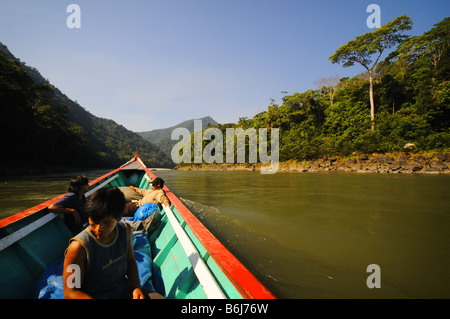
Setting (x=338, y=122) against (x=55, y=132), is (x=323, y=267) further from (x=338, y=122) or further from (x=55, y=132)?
(x=55, y=132)

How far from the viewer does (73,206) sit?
2768mm

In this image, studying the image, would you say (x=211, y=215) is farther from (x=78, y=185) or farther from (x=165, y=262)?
(x=78, y=185)

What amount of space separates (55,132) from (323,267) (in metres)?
38.7

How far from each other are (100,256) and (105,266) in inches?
3.4

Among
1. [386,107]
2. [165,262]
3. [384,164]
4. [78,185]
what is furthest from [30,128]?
[386,107]

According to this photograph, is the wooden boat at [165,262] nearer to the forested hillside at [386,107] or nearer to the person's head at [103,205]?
the person's head at [103,205]

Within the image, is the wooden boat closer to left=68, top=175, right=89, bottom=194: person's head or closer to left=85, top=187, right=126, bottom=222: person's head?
left=68, top=175, right=89, bottom=194: person's head

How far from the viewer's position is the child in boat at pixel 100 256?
1.15 meters

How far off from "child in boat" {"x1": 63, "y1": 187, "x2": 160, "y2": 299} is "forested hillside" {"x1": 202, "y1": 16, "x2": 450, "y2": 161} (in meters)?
21.8

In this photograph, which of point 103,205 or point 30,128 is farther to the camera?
point 30,128

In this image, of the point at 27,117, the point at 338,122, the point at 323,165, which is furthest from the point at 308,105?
the point at 27,117

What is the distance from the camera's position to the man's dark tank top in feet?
4.09

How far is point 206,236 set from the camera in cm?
193

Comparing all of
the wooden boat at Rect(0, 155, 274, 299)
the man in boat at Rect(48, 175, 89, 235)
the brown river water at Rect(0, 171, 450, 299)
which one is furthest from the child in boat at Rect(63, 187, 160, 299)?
the man in boat at Rect(48, 175, 89, 235)
